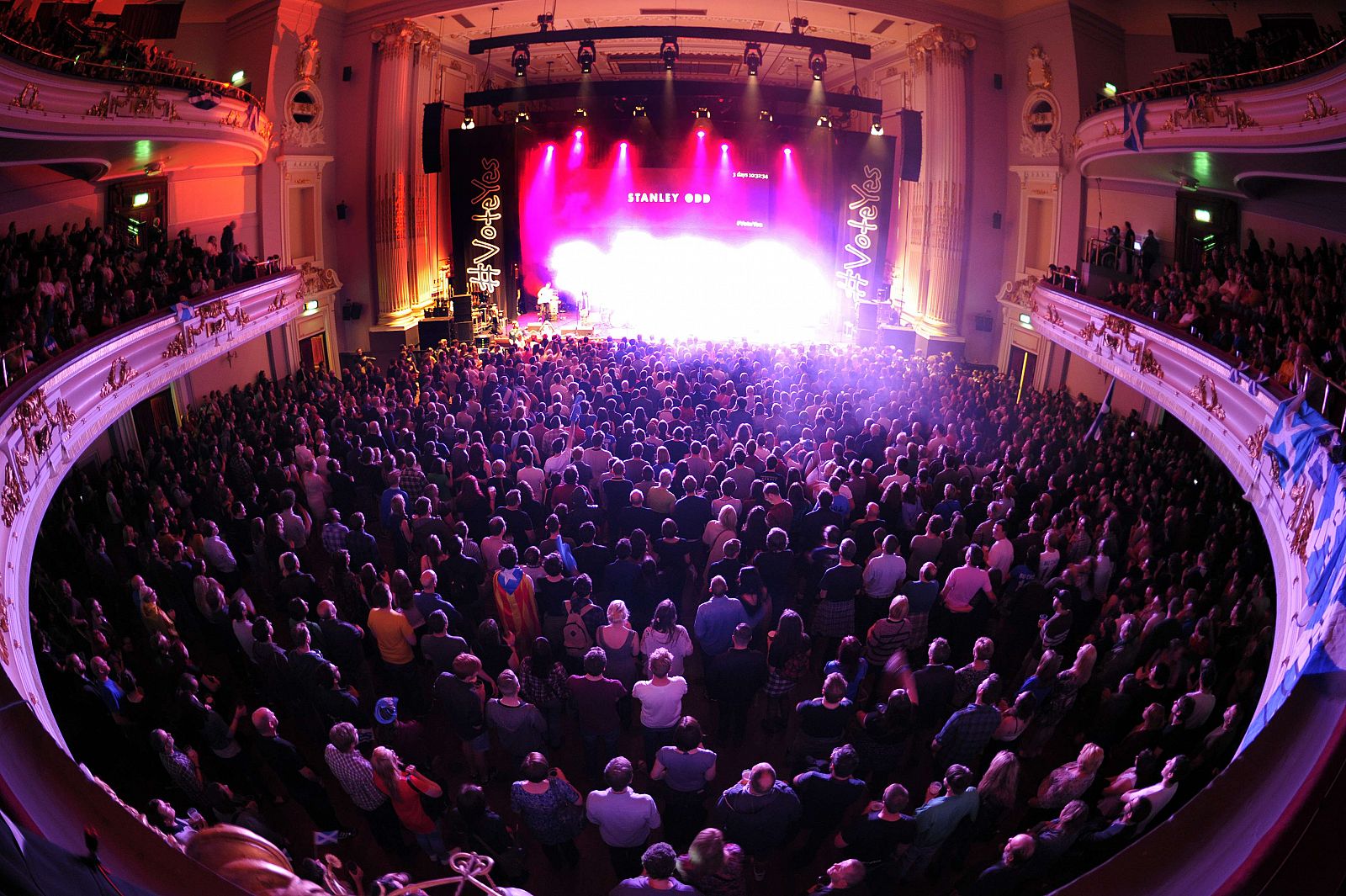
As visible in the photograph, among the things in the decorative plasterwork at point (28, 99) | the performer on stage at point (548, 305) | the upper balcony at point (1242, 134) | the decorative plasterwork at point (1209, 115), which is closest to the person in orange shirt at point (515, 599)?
the decorative plasterwork at point (28, 99)

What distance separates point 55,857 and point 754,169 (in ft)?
80.2

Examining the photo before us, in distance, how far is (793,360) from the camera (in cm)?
1504

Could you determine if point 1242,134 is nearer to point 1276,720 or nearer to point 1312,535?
point 1312,535

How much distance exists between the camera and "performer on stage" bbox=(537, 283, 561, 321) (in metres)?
24.6

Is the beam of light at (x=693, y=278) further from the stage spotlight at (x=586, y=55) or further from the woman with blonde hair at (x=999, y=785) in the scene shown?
the woman with blonde hair at (x=999, y=785)

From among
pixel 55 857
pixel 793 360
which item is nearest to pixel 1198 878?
pixel 55 857

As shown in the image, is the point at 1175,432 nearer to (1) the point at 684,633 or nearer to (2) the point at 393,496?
(1) the point at 684,633

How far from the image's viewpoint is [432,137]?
20.9 metres

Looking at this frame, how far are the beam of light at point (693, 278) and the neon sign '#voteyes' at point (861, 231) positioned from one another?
1308 millimetres

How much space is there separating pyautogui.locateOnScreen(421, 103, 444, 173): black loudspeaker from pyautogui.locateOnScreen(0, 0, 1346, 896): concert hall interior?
0.08 meters

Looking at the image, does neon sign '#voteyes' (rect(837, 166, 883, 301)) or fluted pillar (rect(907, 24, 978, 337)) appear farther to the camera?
neon sign '#voteyes' (rect(837, 166, 883, 301))

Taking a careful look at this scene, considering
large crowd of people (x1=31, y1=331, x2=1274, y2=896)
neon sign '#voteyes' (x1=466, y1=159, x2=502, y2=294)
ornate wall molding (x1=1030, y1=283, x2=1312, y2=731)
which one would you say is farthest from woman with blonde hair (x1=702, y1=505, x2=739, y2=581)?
neon sign '#voteyes' (x1=466, y1=159, x2=502, y2=294)

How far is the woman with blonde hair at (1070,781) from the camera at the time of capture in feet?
15.0

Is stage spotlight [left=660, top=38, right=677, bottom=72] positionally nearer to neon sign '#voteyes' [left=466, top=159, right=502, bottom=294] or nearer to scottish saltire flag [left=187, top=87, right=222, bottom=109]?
neon sign '#voteyes' [left=466, top=159, right=502, bottom=294]
